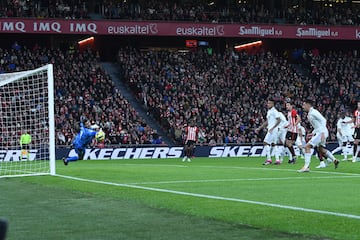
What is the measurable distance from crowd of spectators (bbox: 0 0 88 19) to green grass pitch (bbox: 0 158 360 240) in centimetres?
2572

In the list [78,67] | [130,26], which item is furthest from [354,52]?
[78,67]

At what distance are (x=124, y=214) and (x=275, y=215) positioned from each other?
2.08 meters

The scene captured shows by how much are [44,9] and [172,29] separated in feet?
26.5

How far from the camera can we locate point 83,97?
1499 inches

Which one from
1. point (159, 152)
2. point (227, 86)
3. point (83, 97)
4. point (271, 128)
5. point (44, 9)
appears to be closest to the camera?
point (271, 128)

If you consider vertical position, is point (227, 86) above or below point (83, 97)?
above

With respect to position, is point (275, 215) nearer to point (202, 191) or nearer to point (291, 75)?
point (202, 191)

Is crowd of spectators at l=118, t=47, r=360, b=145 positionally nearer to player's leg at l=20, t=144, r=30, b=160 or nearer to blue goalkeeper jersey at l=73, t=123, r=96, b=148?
player's leg at l=20, t=144, r=30, b=160

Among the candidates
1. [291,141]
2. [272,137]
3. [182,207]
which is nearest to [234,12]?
[272,137]

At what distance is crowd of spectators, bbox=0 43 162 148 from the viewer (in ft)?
116

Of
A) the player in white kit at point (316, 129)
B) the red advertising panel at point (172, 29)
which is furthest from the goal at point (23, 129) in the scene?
the player in white kit at point (316, 129)

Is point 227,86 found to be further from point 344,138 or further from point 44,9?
point 344,138

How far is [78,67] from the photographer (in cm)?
4078

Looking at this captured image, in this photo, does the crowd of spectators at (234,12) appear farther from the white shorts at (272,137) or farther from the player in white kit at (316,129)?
the player in white kit at (316,129)
